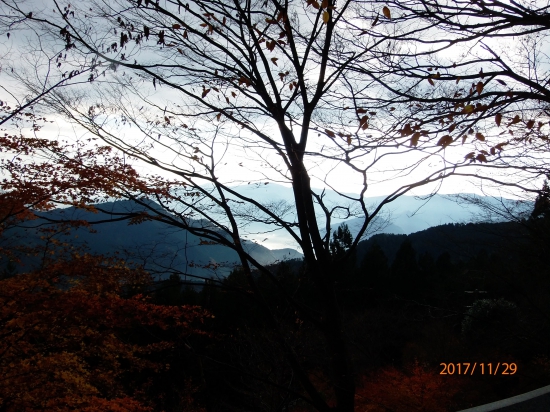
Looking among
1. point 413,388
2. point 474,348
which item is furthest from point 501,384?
point 413,388

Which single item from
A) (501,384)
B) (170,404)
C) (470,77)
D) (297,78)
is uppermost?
(297,78)

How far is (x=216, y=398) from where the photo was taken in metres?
18.7

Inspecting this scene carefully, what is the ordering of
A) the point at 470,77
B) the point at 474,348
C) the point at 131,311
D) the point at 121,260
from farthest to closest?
1. the point at 474,348
2. the point at 131,311
3. the point at 121,260
4. the point at 470,77

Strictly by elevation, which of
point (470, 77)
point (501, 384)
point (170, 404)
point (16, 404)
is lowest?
point (170, 404)

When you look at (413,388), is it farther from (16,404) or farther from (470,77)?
(470,77)

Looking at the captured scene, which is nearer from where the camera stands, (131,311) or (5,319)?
(5,319)

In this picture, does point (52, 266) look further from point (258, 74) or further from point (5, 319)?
point (258, 74)

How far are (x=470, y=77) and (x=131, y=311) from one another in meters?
6.58

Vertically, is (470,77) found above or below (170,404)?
above

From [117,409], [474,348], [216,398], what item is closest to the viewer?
[117,409]

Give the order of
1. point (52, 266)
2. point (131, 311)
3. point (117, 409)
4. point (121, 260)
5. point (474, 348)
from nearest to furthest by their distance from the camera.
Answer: point (121, 260) → point (52, 266) → point (131, 311) → point (117, 409) → point (474, 348)

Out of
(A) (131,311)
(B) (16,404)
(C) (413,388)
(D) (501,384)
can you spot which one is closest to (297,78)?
(A) (131,311)

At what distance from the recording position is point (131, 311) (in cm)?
712

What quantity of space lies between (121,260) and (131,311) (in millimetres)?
1430
